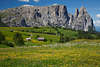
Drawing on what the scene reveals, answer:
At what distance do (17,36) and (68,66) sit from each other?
66091mm

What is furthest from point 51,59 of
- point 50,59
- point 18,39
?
point 18,39

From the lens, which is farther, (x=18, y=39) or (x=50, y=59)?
(x=18, y=39)

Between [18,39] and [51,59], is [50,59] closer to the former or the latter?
[51,59]

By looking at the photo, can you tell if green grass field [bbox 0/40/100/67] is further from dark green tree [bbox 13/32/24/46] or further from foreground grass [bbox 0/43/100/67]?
dark green tree [bbox 13/32/24/46]

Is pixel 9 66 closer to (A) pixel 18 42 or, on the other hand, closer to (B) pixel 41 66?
(B) pixel 41 66

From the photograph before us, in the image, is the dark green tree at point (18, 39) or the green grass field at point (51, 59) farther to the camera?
the dark green tree at point (18, 39)

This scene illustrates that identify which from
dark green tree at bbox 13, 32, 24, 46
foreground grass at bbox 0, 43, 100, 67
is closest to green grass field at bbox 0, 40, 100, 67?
foreground grass at bbox 0, 43, 100, 67

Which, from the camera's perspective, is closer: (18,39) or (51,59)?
(51,59)

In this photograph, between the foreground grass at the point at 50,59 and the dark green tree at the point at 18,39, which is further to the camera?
the dark green tree at the point at 18,39

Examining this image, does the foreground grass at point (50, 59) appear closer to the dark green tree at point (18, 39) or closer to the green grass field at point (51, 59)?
the green grass field at point (51, 59)

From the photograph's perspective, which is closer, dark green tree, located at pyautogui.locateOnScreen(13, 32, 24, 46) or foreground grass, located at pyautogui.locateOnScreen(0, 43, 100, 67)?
foreground grass, located at pyautogui.locateOnScreen(0, 43, 100, 67)

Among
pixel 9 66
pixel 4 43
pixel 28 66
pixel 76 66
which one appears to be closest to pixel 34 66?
pixel 28 66

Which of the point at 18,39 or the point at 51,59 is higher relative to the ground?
the point at 51,59

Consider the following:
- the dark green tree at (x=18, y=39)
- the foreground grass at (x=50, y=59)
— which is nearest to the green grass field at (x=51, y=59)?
the foreground grass at (x=50, y=59)
